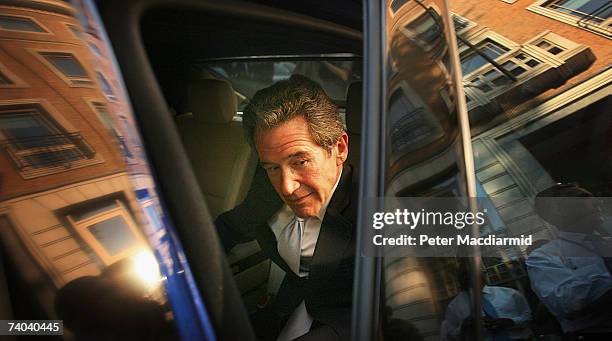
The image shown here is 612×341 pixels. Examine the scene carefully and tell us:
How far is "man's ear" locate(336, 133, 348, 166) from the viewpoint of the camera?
4.76ft

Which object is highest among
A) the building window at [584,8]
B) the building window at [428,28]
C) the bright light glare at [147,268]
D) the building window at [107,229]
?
the building window at [584,8]

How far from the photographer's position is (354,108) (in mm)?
1450

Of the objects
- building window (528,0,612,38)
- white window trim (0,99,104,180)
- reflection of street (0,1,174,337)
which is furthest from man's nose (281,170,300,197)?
building window (528,0,612,38)

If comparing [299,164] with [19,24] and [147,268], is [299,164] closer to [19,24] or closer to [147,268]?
[147,268]

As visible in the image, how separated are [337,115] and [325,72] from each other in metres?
0.13

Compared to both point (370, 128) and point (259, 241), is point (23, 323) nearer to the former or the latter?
point (259, 241)

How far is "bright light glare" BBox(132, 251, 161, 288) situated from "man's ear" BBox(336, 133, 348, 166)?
0.54 meters

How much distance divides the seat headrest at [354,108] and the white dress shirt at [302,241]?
13 centimetres

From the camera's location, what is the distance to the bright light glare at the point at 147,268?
1302 millimetres

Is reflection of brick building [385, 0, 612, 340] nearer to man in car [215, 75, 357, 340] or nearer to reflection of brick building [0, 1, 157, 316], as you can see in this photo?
man in car [215, 75, 357, 340]

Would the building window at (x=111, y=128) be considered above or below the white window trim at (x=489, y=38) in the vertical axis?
below

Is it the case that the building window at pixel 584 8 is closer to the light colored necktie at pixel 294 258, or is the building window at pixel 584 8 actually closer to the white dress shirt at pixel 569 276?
the white dress shirt at pixel 569 276

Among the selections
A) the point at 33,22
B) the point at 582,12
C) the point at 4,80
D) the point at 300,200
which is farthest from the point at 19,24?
the point at 582,12

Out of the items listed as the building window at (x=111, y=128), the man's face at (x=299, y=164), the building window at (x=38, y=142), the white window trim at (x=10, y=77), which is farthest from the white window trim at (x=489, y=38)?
the white window trim at (x=10, y=77)
